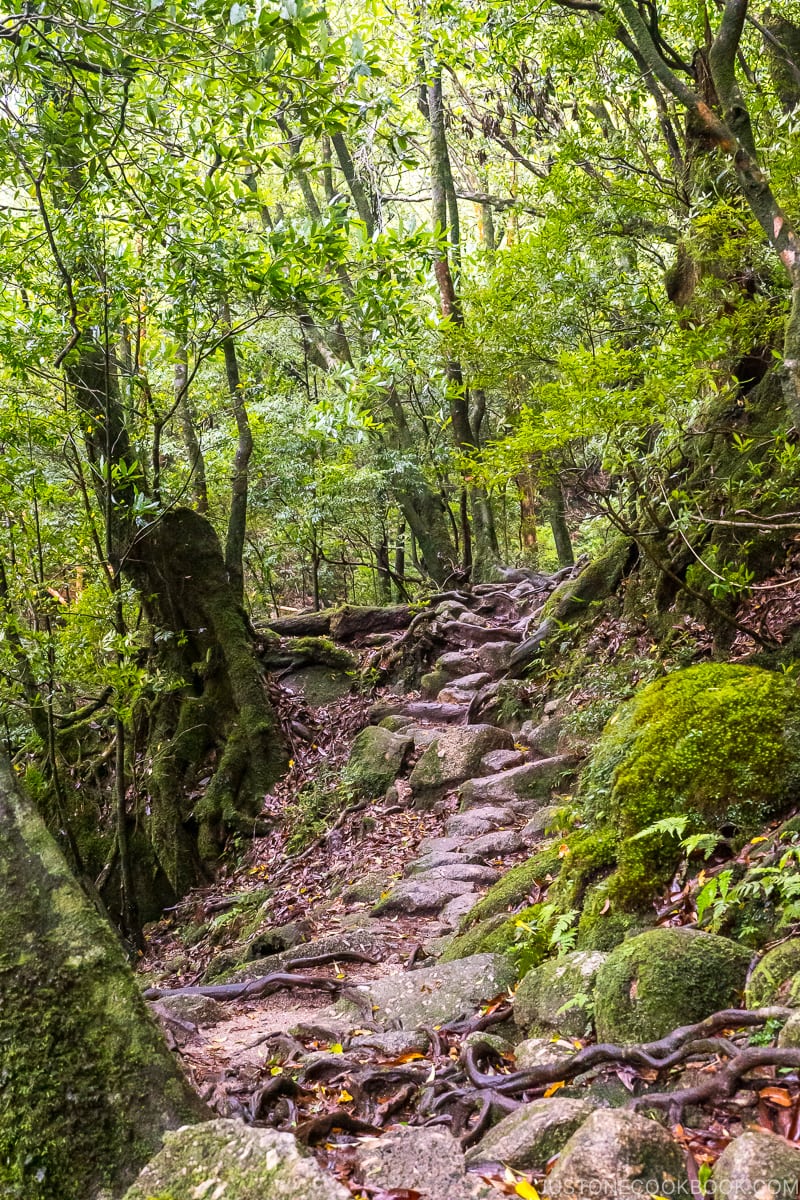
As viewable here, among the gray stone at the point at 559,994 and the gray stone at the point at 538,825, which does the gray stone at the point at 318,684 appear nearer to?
the gray stone at the point at 538,825

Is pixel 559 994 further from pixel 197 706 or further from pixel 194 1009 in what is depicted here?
pixel 197 706

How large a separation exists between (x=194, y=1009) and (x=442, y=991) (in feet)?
5.83

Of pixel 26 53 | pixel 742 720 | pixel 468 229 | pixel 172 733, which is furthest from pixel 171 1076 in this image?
pixel 468 229

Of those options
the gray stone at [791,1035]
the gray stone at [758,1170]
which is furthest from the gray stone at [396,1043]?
the gray stone at [758,1170]

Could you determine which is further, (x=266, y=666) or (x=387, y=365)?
(x=266, y=666)

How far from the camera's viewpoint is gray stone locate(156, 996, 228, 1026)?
192 inches

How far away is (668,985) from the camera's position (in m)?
2.98

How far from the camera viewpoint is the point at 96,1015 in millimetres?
2627

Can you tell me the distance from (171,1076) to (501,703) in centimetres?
770

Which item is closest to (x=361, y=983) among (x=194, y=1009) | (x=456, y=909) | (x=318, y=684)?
(x=194, y=1009)

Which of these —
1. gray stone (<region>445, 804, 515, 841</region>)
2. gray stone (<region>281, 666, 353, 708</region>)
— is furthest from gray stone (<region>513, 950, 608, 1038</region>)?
gray stone (<region>281, 666, 353, 708</region>)

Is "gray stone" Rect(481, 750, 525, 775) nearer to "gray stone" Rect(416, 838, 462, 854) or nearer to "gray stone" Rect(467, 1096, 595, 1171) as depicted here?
"gray stone" Rect(416, 838, 462, 854)

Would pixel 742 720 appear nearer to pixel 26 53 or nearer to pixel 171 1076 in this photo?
pixel 171 1076

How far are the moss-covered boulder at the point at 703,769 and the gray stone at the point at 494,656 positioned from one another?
6.58 metres
